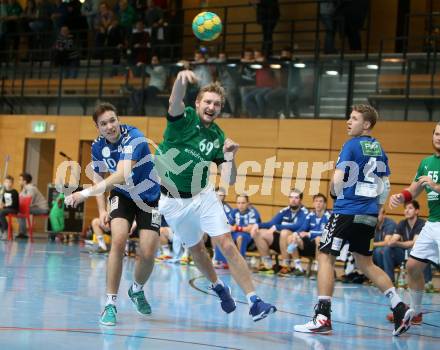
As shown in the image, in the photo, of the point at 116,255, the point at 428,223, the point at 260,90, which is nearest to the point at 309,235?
the point at 260,90

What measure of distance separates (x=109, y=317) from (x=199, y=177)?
1365 millimetres

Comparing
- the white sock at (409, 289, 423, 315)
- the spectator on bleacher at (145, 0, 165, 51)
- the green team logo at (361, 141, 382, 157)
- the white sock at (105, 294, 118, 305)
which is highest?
the spectator on bleacher at (145, 0, 165, 51)

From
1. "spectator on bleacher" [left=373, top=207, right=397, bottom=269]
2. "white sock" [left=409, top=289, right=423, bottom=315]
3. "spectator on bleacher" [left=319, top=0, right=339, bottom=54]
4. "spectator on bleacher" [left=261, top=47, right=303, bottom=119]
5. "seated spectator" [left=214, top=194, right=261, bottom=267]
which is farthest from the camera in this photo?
"spectator on bleacher" [left=319, top=0, right=339, bottom=54]

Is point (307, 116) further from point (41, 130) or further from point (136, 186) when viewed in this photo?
point (136, 186)

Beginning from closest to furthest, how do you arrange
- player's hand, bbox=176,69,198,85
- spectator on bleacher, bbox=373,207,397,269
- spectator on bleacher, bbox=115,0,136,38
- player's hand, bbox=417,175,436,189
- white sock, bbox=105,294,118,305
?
player's hand, bbox=176,69,198,85, white sock, bbox=105,294,118,305, player's hand, bbox=417,175,436,189, spectator on bleacher, bbox=373,207,397,269, spectator on bleacher, bbox=115,0,136,38

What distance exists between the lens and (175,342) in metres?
5.75

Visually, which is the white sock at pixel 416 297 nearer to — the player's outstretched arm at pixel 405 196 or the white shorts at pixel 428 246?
the white shorts at pixel 428 246

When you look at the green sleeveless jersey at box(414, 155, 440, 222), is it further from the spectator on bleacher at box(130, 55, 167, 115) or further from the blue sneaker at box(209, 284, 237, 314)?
the spectator on bleacher at box(130, 55, 167, 115)

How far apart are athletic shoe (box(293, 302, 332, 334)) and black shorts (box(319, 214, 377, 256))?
463mm

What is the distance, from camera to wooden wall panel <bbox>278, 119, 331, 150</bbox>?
51.2 feet

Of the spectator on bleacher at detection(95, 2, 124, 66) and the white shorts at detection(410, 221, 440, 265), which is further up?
the spectator on bleacher at detection(95, 2, 124, 66)

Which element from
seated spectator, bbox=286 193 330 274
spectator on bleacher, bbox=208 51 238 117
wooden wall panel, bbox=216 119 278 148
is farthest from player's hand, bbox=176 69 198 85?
wooden wall panel, bbox=216 119 278 148

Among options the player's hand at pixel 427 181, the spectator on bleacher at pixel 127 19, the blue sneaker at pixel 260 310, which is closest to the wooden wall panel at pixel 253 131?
the spectator on bleacher at pixel 127 19

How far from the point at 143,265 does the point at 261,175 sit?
9.98 m
